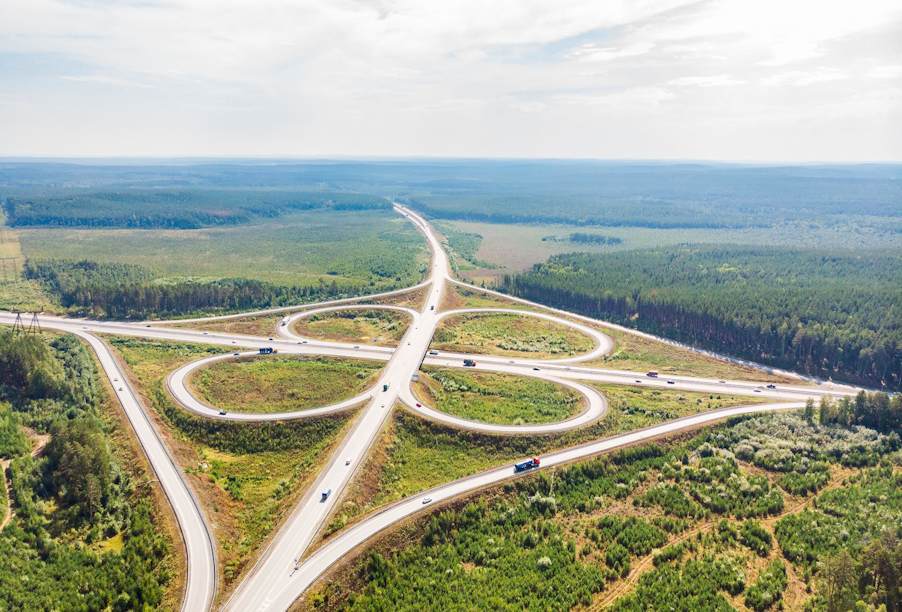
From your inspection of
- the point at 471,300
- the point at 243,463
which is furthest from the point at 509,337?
the point at 243,463

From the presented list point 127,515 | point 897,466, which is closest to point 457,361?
point 127,515

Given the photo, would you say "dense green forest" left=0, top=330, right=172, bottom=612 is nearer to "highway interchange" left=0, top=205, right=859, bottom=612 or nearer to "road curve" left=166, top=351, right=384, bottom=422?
"highway interchange" left=0, top=205, right=859, bottom=612

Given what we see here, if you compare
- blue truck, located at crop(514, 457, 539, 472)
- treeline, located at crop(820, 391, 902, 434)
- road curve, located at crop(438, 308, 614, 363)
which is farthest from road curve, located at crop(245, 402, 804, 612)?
road curve, located at crop(438, 308, 614, 363)

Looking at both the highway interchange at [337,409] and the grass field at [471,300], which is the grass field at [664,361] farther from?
the grass field at [471,300]

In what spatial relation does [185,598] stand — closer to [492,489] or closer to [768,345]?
[492,489]

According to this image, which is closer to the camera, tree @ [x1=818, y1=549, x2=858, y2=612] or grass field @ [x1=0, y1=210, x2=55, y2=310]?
tree @ [x1=818, y1=549, x2=858, y2=612]

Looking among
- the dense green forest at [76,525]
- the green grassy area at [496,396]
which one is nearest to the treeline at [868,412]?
the green grassy area at [496,396]

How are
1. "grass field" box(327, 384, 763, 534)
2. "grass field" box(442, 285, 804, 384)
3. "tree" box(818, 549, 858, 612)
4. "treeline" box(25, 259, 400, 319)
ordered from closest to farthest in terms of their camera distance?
"tree" box(818, 549, 858, 612), "grass field" box(327, 384, 763, 534), "grass field" box(442, 285, 804, 384), "treeline" box(25, 259, 400, 319)
